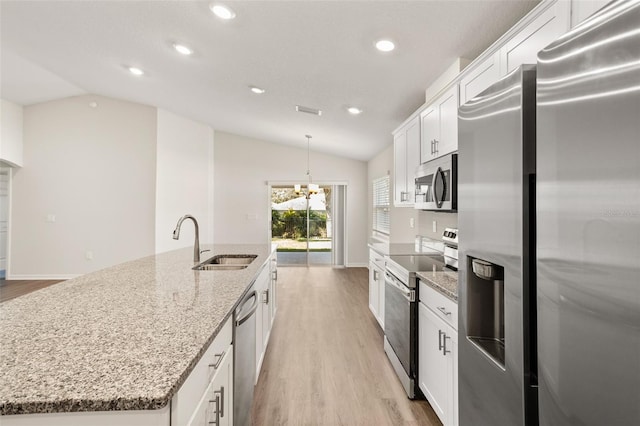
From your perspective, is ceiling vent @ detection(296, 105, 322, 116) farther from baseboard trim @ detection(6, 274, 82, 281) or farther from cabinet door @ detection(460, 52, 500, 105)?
baseboard trim @ detection(6, 274, 82, 281)

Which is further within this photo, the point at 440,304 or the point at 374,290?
the point at 374,290

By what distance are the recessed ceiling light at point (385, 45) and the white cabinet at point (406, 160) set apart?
760 millimetres

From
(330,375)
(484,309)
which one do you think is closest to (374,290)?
(330,375)

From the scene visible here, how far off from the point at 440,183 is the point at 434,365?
1203mm

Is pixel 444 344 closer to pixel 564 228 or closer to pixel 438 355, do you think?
pixel 438 355

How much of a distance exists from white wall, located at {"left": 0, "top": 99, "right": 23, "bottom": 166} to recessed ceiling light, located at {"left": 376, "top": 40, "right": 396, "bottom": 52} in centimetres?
674

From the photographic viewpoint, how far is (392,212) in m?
5.71

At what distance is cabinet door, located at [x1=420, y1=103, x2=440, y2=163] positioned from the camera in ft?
8.47

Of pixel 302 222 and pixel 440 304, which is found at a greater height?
pixel 302 222

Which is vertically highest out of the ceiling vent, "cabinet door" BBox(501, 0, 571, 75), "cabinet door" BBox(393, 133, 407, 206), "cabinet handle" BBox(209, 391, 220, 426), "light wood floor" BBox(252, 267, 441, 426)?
the ceiling vent

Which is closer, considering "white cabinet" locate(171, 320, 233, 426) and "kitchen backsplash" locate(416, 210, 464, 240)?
"white cabinet" locate(171, 320, 233, 426)

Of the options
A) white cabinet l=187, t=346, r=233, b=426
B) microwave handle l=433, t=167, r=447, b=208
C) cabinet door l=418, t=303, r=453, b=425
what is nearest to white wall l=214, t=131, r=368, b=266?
microwave handle l=433, t=167, r=447, b=208

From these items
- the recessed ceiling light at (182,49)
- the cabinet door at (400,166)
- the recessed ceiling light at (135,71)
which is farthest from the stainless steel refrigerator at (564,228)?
the recessed ceiling light at (135,71)

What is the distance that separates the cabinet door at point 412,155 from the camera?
301cm
